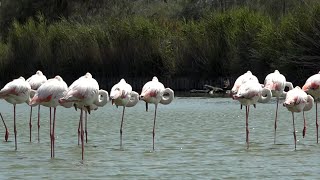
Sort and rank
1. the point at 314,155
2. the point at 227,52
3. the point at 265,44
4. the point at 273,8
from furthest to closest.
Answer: the point at 273,8 < the point at 227,52 < the point at 265,44 < the point at 314,155

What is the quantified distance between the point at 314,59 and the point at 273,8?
12.0 metres

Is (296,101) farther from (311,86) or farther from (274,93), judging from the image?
(274,93)

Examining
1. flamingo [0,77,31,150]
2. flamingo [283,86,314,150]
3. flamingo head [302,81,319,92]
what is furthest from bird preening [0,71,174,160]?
flamingo head [302,81,319,92]

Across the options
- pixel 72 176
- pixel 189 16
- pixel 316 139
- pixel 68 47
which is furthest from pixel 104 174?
pixel 189 16

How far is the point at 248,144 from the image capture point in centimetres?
1303

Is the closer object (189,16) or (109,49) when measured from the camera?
(109,49)

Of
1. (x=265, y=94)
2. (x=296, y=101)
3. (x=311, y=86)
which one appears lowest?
(x=296, y=101)

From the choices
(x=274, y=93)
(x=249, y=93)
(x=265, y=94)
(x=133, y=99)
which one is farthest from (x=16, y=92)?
(x=274, y=93)

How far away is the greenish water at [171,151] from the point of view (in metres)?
10.3

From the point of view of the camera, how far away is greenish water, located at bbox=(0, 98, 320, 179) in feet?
33.9

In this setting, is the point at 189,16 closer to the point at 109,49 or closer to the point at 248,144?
the point at 109,49

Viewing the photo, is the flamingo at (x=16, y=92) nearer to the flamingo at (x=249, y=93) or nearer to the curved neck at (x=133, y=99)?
the curved neck at (x=133, y=99)

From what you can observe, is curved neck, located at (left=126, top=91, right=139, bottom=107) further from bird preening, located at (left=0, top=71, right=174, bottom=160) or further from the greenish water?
the greenish water

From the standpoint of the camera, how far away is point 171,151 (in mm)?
12547
